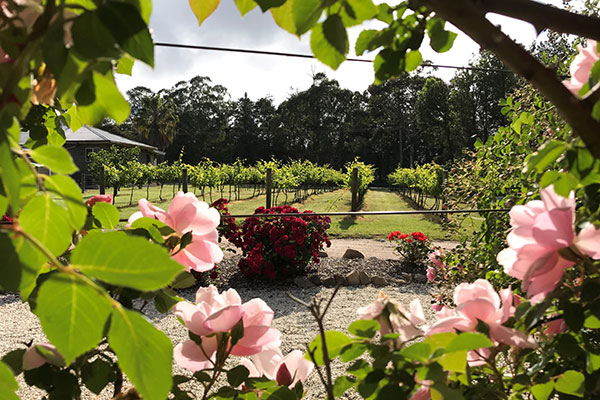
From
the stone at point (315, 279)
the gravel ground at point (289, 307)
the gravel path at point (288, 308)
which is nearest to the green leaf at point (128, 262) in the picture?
the gravel ground at point (289, 307)

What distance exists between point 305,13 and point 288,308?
384 centimetres

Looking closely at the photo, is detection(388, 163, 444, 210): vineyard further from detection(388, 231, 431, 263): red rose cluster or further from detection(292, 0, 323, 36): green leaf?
detection(292, 0, 323, 36): green leaf

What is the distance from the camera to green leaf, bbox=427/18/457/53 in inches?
16.8

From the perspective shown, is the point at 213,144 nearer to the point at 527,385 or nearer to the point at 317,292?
the point at 317,292

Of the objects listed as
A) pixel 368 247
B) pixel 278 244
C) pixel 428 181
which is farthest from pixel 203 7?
pixel 428 181

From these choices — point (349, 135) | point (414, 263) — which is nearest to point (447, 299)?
point (414, 263)

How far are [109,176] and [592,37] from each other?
58.9 ft

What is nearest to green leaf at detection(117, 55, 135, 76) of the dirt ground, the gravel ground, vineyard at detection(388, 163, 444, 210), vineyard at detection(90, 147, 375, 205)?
the gravel ground

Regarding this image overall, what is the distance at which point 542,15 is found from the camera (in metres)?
0.32

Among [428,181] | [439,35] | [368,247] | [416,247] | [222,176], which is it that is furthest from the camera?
[222,176]

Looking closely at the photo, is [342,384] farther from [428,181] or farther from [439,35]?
[428,181]

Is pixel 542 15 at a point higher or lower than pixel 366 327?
higher

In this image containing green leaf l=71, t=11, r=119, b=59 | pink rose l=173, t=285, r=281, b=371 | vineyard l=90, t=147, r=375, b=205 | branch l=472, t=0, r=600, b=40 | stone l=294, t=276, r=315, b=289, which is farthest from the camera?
vineyard l=90, t=147, r=375, b=205

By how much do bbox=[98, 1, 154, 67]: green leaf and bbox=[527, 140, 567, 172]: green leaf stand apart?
0.26m
